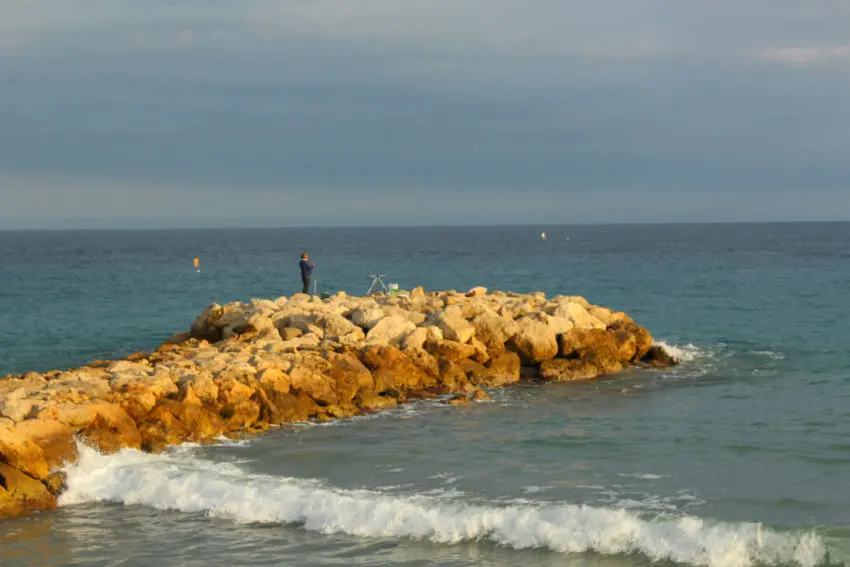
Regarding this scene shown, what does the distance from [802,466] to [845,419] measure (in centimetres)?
382

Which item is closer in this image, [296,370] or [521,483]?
[521,483]

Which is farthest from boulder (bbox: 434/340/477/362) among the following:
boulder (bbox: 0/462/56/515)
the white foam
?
boulder (bbox: 0/462/56/515)

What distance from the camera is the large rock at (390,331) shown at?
23.2 m

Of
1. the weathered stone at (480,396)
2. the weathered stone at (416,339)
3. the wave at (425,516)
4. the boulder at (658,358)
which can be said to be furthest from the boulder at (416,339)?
the wave at (425,516)

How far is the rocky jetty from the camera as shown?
16.2 m

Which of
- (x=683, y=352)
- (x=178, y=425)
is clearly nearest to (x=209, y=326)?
(x=178, y=425)

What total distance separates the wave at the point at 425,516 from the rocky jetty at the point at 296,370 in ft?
2.92

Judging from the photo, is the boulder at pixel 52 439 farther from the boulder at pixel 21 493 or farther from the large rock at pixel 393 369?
the large rock at pixel 393 369

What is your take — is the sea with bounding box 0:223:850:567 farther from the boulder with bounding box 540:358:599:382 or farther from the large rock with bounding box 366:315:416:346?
the large rock with bounding box 366:315:416:346

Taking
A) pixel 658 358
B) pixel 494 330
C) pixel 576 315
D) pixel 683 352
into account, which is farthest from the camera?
pixel 683 352

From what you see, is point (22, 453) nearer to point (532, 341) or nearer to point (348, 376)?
point (348, 376)

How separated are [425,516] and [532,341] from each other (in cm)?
1112

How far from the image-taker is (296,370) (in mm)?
20297

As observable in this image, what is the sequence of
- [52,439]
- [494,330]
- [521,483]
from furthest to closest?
1. [494,330]
2. [52,439]
3. [521,483]
